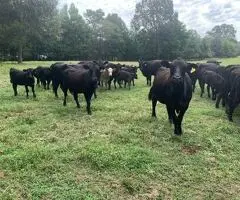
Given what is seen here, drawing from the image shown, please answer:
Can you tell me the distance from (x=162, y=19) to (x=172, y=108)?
216ft

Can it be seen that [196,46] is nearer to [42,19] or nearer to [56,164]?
[42,19]

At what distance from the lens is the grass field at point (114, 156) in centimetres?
809

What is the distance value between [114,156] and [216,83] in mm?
10589

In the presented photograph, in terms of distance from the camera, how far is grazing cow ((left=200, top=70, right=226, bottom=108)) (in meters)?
17.3

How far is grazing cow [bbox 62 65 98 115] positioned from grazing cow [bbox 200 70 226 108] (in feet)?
19.3

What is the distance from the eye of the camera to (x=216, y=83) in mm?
18734

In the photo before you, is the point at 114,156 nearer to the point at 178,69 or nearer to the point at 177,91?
the point at 177,91

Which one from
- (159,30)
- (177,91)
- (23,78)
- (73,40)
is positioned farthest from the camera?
(159,30)

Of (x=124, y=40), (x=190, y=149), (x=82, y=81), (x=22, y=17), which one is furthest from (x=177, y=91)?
(x=124, y=40)

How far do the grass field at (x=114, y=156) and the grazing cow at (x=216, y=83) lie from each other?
7.62 feet

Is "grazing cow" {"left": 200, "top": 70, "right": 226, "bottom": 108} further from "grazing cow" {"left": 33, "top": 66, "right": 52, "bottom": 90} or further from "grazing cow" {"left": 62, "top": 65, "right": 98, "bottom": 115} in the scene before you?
"grazing cow" {"left": 33, "top": 66, "right": 52, "bottom": 90}

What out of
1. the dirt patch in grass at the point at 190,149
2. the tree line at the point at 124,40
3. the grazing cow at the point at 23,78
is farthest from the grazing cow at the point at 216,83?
the tree line at the point at 124,40

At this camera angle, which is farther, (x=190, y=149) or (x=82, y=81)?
(x=82, y=81)

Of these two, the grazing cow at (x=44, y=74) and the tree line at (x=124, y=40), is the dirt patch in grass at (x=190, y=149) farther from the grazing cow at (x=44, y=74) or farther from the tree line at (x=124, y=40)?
the tree line at (x=124, y=40)
